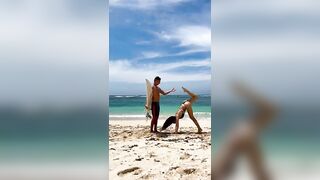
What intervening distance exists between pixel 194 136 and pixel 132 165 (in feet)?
3.43

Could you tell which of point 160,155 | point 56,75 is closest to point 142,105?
point 56,75

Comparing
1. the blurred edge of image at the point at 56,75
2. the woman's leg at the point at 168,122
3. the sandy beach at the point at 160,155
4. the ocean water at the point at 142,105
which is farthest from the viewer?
the ocean water at the point at 142,105

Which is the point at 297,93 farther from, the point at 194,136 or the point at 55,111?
the point at 55,111

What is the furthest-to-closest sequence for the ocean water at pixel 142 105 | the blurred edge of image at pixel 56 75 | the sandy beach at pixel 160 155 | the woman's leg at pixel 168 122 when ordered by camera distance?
the ocean water at pixel 142 105 → the woman's leg at pixel 168 122 → the blurred edge of image at pixel 56 75 → the sandy beach at pixel 160 155

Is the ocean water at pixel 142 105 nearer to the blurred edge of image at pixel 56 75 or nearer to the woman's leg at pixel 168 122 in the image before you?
the woman's leg at pixel 168 122

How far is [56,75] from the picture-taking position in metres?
3.82

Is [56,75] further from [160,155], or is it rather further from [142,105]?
[142,105]

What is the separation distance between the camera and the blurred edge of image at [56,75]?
11.9 feet

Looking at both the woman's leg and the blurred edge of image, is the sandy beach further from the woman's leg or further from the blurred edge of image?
the blurred edge of image

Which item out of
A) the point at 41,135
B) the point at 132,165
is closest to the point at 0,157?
the point at 41,135

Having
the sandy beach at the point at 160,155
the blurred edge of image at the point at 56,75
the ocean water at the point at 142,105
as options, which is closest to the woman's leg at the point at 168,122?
the sandy beach at the point at 160,155

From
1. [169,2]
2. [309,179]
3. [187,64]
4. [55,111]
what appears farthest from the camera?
[187,64]

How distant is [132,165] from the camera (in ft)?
8.48

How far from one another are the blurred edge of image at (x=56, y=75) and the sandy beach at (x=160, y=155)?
35 cm
